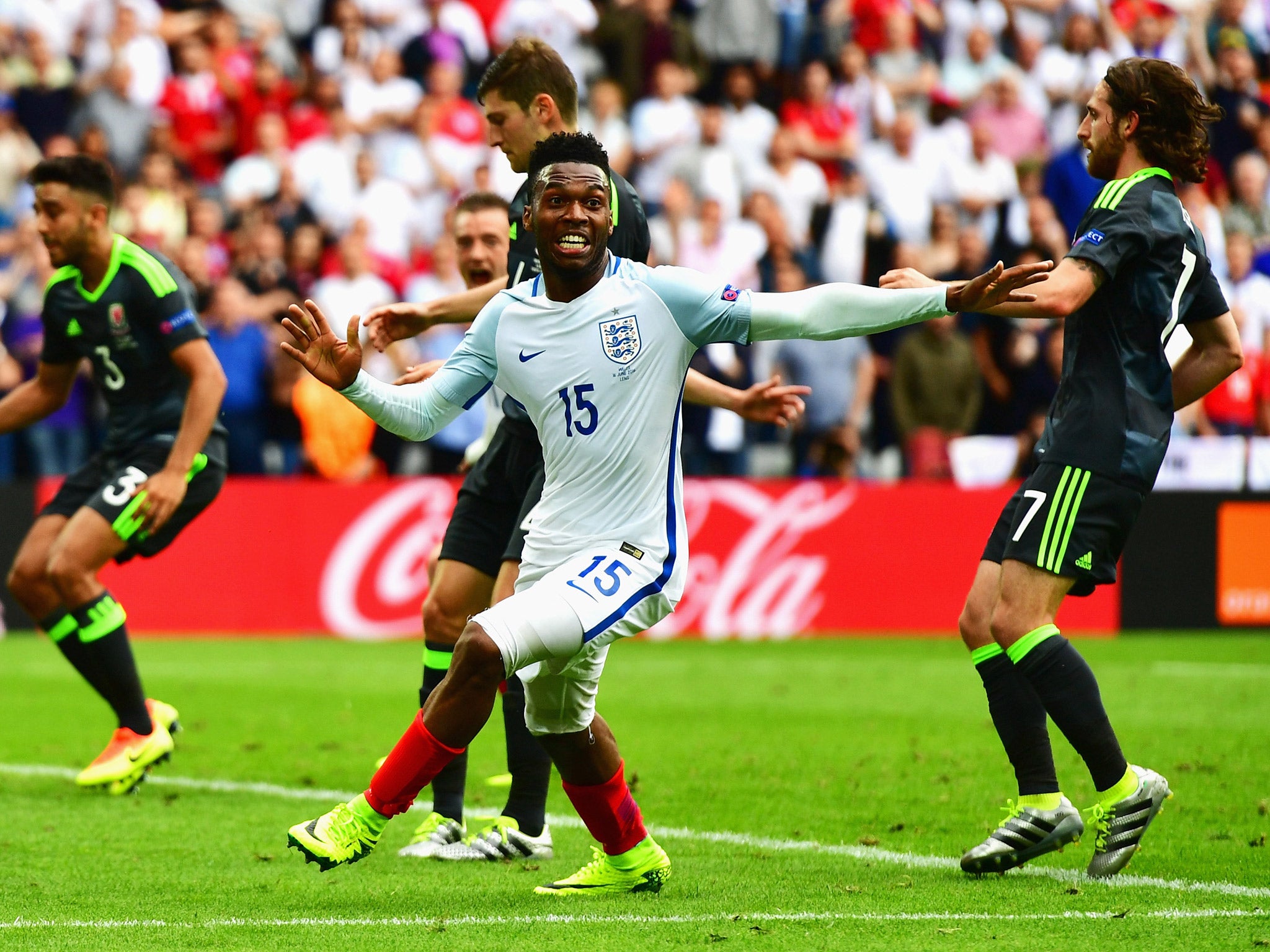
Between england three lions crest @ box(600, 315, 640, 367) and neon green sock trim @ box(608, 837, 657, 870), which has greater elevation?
england three lions crest @ box(600, 315, 640, 367)

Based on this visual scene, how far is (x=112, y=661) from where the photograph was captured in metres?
7.89

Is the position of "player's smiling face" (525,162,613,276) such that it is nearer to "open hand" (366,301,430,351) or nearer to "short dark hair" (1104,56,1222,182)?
"open hand" (366,301,430,351)

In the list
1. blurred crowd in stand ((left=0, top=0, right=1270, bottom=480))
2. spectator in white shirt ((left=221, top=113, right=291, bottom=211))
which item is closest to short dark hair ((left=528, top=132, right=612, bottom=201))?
blurred crowd in stand ((left=0, top=0, right=1270, bottom=480))

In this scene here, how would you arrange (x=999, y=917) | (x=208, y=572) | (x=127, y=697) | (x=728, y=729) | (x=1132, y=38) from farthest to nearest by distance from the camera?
(x=1132, y=38) → (x=208, y=572) → (x=728, y=729) → (x=127, y=697) → (x=999, y=917)

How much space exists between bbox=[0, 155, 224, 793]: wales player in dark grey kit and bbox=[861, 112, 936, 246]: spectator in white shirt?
35.1 feet

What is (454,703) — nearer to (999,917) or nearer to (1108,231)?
(999,917)

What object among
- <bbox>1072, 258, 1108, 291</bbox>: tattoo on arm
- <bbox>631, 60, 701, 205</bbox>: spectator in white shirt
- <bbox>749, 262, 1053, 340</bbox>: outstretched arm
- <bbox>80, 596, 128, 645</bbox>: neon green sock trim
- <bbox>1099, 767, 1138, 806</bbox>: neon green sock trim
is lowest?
<bbox>1099, 767, 1138, 806</bbox>: neon green sock trim

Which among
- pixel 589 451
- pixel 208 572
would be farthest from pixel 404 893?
pixel 208 572

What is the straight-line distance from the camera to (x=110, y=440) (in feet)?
26.9

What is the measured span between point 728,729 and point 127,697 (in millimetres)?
3262

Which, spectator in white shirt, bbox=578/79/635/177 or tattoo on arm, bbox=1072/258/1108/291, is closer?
tattoo on arm, bbox=1072/258/1108/291

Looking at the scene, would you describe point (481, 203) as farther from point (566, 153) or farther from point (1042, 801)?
point (1042, 801)

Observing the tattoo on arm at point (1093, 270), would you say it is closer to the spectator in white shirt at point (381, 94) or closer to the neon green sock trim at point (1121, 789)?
the neon green sock trim at point (1121, 789)

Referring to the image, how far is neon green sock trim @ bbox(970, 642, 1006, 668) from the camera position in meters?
5.80
